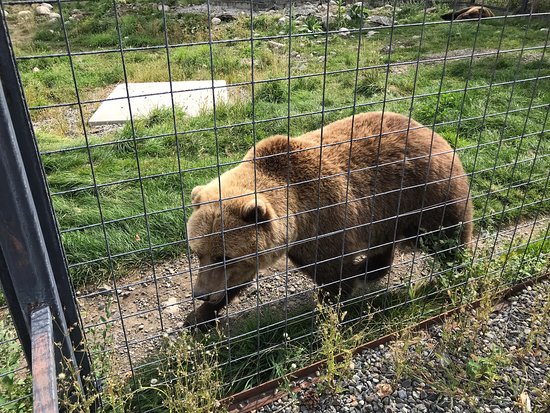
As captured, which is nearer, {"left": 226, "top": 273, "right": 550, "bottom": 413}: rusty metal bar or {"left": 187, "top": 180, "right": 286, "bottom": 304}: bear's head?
{"left": 226, "top": 273, "right": 550, "bottom": 413}: rusty metal bar

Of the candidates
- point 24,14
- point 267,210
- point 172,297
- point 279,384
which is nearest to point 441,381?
point 279,384

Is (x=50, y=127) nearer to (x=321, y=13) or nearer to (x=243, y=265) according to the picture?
(x=243, y=265)

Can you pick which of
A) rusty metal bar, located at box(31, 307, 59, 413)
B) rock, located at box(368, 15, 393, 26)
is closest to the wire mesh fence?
rusty metal bar, located at box(31, 307, 59, 413)

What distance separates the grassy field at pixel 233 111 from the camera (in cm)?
383

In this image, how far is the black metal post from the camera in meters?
1.85

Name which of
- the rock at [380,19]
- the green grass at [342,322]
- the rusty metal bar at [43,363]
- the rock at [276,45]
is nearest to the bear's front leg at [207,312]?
the green grass at [342,322]

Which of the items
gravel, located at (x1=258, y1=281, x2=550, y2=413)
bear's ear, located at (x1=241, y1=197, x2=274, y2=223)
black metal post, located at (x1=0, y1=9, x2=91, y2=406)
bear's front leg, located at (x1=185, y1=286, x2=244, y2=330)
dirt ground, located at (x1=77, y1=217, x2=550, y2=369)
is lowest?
dirt ground, located at (x1=77, y1=217, x2=550, y2=369)

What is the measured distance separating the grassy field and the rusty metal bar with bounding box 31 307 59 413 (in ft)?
1.31

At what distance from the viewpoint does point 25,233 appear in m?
2.03

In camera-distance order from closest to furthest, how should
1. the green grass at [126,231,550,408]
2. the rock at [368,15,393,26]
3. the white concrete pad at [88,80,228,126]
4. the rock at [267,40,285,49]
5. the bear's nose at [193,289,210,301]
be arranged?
1. the green grass at [126,231,550,408]
2. the bear's nose at [193,289,210,301]
3. the white concrete pad at [88,80,228,126]
4. the rock at [267,40,285,49]
5. the rock at [368,15,393,26]

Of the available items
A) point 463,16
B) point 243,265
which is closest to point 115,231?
point 243,265

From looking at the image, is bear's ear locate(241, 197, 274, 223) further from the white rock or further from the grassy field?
the white rock

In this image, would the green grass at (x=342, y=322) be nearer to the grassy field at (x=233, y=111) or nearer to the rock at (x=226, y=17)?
the grassy field at (x=233, y=111)

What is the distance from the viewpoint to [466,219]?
409 centimetres
